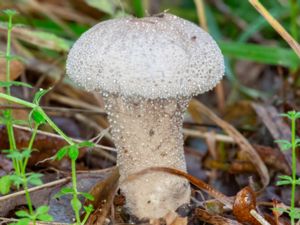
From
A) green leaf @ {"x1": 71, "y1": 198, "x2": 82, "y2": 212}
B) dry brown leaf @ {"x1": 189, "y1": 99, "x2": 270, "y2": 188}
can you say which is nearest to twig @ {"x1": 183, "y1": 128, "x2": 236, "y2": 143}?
dry brown leaf @ {"x1": 189, "y1": 99, "x2": 270, "y2": 188}

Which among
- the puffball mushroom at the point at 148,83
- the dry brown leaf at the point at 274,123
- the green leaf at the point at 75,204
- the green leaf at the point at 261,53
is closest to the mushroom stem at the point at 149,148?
the puffball mushroom at the point at 148,83

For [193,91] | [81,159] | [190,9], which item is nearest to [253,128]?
[81,159]

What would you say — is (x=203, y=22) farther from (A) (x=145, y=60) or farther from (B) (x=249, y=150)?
(A) (x=145, y=60)

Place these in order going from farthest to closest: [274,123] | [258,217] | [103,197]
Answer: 1. [274,123]
2. [103,197]
3. [258,217]

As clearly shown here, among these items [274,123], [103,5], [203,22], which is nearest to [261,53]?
[203,22]

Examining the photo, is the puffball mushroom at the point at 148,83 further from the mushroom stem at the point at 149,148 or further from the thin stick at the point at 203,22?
the thin stick at the point at 203,22

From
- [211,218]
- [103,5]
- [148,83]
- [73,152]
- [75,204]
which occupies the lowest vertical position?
[211,218]

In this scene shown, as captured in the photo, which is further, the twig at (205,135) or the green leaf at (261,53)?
the green leaf at (261,53)

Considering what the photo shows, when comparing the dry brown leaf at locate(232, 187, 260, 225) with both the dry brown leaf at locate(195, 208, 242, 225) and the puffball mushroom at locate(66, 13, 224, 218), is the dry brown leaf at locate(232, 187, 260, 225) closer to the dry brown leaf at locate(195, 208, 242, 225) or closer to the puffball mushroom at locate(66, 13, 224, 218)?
the dry brown leaf at locate(195, 208, 242, 225)

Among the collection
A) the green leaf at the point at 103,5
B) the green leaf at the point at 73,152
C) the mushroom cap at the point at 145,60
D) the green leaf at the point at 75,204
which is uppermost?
the green leaf at the point at 103,5
